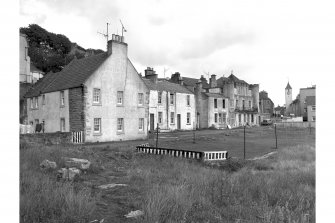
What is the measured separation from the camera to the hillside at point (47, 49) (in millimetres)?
52938

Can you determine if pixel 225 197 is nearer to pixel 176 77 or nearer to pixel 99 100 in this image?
pixel 99 100

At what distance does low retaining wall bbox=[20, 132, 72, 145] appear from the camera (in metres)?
17.6

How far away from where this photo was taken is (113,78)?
985 inches

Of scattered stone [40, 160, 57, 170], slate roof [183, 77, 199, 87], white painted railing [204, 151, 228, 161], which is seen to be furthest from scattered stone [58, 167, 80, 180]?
slate roof [183, 77, 199, 87]

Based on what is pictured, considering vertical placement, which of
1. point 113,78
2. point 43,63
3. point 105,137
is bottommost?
point 105,137

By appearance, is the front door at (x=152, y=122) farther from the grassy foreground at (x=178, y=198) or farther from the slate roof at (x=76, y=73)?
the grassy foreground at (x=178, y=198)

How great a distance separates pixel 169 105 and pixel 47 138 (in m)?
21.2

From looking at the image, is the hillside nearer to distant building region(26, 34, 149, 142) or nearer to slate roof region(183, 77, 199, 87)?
slate roof region(183, 77, 199, 87)

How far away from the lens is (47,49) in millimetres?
56688

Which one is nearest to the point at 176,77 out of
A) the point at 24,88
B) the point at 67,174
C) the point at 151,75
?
the point at 151,75

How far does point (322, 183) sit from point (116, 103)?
23.9 metres

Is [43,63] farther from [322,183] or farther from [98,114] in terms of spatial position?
[322,183]

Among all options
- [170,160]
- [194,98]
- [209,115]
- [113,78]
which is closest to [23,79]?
[113,78]
